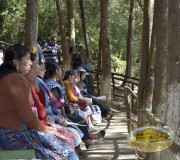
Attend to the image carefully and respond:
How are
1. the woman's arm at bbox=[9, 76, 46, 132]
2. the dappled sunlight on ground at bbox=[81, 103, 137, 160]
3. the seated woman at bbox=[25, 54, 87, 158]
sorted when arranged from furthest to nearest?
the dappled sunlight on ground at bbox=[81, 103, 137, 160], the seated woman at bbox=[25, 54, 87, 158], the woman's arm at bbox=[9, 76, 46, 132]

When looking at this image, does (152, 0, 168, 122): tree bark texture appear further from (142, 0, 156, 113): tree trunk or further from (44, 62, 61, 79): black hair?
(44, 62, 61, 79): black hair

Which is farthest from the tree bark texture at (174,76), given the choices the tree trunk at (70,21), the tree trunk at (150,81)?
the tree trunk at (70,21)

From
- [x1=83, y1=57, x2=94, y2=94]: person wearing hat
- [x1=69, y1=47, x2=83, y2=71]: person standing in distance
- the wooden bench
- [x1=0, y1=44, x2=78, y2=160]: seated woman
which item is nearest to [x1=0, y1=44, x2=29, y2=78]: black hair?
[x1=0, y1=44, x2=78, y2=160]: seated woman

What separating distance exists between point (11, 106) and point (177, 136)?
1.66 m

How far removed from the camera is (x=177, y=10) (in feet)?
11.0

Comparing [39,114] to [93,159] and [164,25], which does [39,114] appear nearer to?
[93,159]

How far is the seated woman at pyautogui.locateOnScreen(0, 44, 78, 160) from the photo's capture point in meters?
3.25

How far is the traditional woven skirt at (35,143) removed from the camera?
334 cm

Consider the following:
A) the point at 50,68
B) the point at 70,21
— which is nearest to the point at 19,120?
the point at 50,68

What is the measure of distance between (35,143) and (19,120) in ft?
1.00

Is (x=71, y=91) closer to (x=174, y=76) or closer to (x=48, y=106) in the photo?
(x=48, y=106)

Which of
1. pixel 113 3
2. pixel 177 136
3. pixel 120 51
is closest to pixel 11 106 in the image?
pixel 177 136

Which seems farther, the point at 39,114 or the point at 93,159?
the point at 93,159

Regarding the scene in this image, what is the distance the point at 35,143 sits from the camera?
3.43 m
